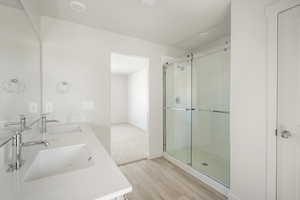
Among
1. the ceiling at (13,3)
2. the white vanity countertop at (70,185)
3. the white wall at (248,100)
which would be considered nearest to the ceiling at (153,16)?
the white wall at (248,100)

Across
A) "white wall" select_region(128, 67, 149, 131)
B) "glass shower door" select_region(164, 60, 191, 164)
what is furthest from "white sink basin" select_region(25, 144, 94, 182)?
"white wall" select_region(128, 67, 149, 131)

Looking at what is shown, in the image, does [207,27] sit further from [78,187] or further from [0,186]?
[0,186]

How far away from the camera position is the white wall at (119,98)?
21.2 feet

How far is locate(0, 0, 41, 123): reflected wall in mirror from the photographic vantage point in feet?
3.29

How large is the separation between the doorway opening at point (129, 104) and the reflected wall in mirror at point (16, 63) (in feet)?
7.82

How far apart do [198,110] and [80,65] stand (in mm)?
2339

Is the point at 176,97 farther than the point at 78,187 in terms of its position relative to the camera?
Yes

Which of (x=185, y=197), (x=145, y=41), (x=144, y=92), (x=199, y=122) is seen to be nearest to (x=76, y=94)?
(x=145, y=41)

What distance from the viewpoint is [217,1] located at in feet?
5.44

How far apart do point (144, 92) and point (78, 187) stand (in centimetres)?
474

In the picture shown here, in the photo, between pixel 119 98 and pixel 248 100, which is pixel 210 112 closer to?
pixel 248 100

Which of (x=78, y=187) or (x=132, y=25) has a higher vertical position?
(x=132, y=25)

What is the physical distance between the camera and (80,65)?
219 centimetres

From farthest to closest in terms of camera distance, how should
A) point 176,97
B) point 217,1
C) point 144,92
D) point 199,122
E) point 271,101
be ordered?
point 144,92 → point 176,97 → point 199,122 → point 217,1 → point 271,101
